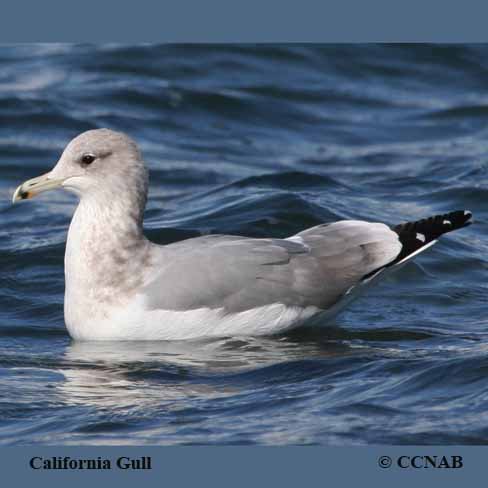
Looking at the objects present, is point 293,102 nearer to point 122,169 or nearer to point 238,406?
point 122,169

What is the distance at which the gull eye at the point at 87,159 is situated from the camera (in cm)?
833

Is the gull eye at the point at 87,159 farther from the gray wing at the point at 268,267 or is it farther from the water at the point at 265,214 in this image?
the water at the point at 265,214

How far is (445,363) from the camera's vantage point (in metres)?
7.74

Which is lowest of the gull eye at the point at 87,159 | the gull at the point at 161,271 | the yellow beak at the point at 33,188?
the gull at the point at 161,271

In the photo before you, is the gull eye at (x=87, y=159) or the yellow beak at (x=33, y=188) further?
the gull eye at (x=87, y=159)

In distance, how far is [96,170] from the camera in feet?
27.4

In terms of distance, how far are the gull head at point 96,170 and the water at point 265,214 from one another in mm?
1089

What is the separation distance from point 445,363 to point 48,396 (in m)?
2.48

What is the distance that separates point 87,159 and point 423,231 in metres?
2.50

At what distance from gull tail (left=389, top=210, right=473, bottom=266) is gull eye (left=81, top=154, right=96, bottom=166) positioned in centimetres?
225

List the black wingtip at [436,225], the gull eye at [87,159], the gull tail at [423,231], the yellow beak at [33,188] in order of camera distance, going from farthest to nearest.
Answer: the black wingtip at [436,225] → the gull tail at [423,231] → the gull eye at [87,159] → the yellow beak at [33,188]

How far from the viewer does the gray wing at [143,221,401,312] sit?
812cm

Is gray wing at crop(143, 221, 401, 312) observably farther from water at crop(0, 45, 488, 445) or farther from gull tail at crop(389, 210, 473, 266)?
water at crop(0, 45, 488, 445)

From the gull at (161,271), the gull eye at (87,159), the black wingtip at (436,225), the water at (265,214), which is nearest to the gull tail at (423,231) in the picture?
the black wingtip at (436,225)
